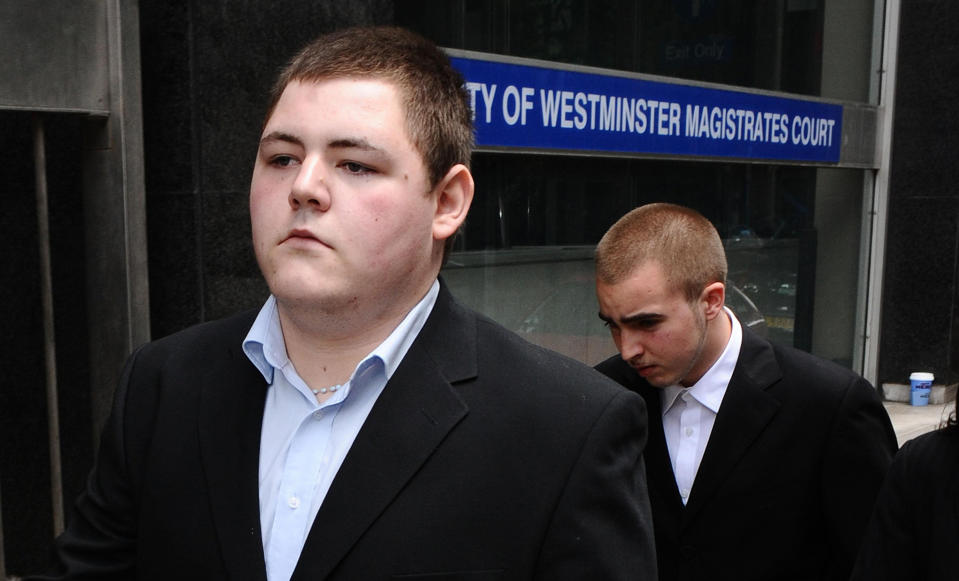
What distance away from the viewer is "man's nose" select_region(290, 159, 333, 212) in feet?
5.45

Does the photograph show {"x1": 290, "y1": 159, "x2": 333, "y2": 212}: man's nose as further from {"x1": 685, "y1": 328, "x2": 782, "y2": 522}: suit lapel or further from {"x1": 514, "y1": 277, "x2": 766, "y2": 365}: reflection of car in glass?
{"x1": 514, "y1": 277, "x2": 766, "y2": 365}: reflection of car in glass

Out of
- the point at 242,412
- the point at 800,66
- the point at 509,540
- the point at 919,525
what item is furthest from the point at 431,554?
the point at 800,66

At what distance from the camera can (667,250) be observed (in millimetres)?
3121

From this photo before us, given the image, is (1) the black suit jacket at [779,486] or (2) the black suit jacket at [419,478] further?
(1) the black suit jacket at [779,486]

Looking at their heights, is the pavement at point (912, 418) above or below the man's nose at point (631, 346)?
below

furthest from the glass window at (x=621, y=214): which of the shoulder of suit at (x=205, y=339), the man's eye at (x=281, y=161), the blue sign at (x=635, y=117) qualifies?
the man's eye at (x=281, y=161)

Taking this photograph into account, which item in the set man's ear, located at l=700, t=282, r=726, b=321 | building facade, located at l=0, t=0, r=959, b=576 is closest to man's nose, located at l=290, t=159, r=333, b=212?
man's ear, located at l=700, t=282, r=726, b=321

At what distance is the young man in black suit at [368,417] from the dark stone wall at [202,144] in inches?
108

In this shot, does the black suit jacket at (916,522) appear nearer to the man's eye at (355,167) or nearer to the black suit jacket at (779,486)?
the black suit jacket at (779,486)

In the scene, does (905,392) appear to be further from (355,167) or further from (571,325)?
(355,167)

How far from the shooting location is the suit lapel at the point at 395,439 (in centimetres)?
163

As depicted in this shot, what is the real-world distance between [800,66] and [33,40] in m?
7.23

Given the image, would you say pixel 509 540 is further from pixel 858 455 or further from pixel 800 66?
pixel 800 66

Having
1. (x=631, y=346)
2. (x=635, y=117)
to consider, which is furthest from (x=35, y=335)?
(x=635, y=117)
